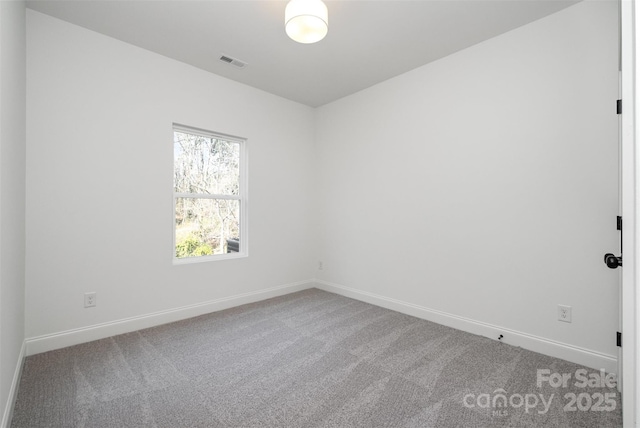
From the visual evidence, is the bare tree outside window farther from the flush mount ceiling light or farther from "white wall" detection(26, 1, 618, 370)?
the flush mount ceiling light

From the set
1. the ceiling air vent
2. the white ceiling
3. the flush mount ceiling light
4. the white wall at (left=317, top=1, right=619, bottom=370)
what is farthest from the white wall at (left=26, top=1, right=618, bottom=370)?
the flush mount ceiling light

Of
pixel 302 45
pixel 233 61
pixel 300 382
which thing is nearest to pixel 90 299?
pixel 300 382

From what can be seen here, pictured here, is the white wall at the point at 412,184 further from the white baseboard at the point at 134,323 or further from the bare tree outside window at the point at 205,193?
the bare tree outside window at the point at 205,193

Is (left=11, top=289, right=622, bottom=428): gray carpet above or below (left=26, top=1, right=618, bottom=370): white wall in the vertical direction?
below

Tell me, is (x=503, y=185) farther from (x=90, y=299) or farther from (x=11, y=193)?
(x=90, y=299)

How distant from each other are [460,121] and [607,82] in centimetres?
103

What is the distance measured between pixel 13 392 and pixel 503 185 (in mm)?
3830

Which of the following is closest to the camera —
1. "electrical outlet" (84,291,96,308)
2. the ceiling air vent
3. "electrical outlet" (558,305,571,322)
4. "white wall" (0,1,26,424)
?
"white wall" (0,1,26,424)

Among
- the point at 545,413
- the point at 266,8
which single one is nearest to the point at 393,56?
the point at 266,8

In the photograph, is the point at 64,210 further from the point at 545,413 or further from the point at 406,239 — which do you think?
the point at 545,413

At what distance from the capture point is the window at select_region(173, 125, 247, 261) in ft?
10.5

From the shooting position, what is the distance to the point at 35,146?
7.52 feet

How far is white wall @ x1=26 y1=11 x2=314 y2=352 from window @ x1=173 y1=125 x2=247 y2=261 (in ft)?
0.53

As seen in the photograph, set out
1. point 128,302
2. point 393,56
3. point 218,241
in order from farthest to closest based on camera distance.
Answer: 1. point 218,241
2. point 393,56
3. point 128,302
